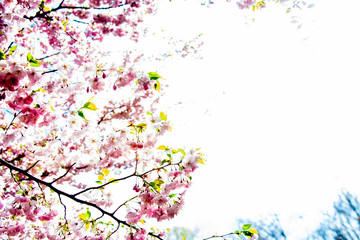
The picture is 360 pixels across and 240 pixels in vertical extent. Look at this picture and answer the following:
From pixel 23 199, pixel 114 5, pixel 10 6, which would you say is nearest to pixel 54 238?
pixel 23 199

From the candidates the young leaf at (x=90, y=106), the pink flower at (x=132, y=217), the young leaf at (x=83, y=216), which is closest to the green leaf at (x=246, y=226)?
the pink flower at (x=132, y=217)

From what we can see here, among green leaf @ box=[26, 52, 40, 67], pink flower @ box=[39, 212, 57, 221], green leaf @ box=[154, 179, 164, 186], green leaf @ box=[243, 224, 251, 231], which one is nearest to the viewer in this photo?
green leaf @ box=[26, 52, 40, 67]

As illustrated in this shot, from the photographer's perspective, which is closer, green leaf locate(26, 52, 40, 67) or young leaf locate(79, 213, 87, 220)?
green leaf locate(26, 52, 40, 67)

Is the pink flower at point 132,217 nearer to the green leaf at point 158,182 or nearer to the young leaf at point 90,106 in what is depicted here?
the green leaf at point 158,182

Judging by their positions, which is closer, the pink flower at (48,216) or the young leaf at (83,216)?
the young leaf at (83,216)

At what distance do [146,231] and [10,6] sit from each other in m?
3.19

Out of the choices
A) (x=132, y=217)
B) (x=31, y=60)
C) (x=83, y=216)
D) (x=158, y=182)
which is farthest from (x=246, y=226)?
(x=31, y=60)

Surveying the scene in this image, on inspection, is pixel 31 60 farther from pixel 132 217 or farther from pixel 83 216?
pixel 132 217

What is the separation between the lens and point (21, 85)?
1.72 meters

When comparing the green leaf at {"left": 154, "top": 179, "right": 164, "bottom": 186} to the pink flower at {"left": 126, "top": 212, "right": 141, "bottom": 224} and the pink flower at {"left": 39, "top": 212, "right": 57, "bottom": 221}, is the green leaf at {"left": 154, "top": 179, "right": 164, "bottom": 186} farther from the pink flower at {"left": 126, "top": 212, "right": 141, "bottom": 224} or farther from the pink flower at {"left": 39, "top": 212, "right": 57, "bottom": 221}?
the pink flower at {"left": 39, "top": 212, "right": 57, "bottom": 221}

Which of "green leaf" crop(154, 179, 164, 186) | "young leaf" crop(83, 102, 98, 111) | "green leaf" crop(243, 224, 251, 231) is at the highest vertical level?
"young leaf" crop(83, 102, 98, 111)

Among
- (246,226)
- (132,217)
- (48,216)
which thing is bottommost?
(246,226)

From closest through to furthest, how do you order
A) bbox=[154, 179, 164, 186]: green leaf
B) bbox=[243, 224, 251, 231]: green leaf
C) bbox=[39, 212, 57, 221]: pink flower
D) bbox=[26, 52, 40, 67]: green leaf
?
bbox=[26, 52, 40, 67]: green leaf → bbox=[154, 179, 164, 186]: green leaf → bbox=[243, 224, 251, 231]: green leaf → bbox=[39, 212, 57, 221]: pink flower

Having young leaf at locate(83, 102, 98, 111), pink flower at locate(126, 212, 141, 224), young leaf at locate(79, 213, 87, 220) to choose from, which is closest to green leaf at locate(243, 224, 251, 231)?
pink flower at locate(126, 212, 141, 224)
